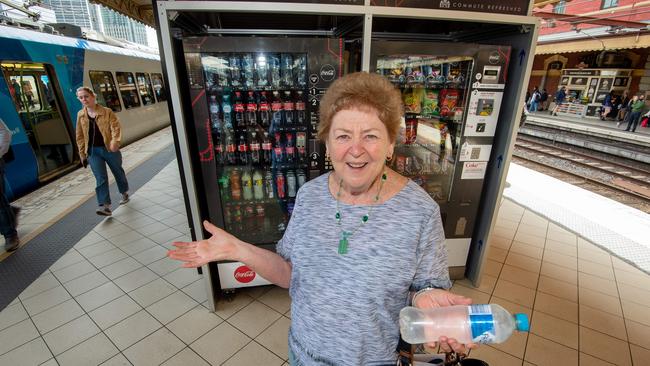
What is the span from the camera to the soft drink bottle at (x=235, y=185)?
8.89 feet

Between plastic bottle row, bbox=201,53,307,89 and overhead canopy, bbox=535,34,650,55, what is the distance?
9.57 meters

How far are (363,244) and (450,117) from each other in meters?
2.21

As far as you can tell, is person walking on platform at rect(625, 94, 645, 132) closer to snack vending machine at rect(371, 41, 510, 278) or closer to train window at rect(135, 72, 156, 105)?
snack vending machine at rect(371, 41, 510, 278)

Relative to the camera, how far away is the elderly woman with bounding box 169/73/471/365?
1.07 metres

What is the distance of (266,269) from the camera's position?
1.27 meters

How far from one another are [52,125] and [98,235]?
350 cm

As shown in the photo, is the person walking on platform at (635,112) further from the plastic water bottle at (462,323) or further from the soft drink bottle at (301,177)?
the plastic water bottle at (462,323)

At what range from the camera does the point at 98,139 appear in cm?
428

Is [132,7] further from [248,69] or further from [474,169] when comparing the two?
[474,169]

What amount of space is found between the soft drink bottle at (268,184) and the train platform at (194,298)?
0.98m

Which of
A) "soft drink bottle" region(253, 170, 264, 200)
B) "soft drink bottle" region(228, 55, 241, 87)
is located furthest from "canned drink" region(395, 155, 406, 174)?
"soft drink bottle" region(228, 55, 241, 87)

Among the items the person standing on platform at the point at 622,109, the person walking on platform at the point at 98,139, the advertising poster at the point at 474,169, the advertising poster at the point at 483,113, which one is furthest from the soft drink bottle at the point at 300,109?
the person standing on platform at the point at 622,109

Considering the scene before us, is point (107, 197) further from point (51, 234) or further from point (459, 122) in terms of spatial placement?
point (459, 122)

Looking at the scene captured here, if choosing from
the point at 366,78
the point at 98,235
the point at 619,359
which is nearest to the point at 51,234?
the point at 98,235
